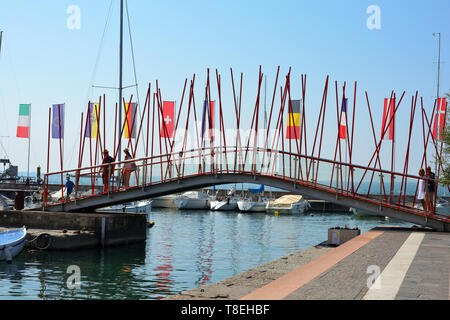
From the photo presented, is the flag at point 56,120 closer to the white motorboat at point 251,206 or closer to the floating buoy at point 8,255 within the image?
the floating buoy at point 8,255

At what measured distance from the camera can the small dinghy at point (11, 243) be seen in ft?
86.5

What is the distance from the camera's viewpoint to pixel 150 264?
1121 inches

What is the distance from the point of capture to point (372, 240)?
23.5 metres

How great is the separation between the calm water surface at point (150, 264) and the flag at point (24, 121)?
1636 centimetres

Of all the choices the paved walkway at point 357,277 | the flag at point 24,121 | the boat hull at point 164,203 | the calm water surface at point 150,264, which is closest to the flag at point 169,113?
the calm water surface at point 150,264

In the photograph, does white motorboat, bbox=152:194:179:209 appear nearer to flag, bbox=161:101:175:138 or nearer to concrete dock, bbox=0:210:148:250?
flag, bbox=161:101:175:138

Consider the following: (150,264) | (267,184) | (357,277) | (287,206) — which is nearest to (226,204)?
(287,206)

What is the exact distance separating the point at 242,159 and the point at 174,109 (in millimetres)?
13590

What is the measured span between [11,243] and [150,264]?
6.38 m

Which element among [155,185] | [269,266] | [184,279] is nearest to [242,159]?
[155,185]

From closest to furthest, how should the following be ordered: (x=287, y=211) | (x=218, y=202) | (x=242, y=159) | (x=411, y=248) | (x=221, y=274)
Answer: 1. (x=411, y=248)
2. (x=221, y=274)
3. (x=242, y=159)
4. (x=287, y=211)
5. (x=218, y=202)

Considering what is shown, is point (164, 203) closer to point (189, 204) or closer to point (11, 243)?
point (189, 204)

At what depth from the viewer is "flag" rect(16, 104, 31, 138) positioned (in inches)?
2133
